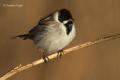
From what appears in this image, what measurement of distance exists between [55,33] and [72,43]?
0.45 meters

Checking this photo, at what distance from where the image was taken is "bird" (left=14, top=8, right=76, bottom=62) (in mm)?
2418

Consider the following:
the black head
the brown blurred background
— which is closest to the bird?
the black head

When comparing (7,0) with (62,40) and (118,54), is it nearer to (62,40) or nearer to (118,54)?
(62,40)

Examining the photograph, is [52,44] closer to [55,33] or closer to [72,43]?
[55,33]

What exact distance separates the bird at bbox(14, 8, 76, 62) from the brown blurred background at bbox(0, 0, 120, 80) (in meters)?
0.28

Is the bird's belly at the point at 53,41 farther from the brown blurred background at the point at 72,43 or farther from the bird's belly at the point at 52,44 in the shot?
the brown blurred background at the point at 72,43

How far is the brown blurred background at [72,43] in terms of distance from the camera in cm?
284

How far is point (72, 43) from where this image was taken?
2.89 metres

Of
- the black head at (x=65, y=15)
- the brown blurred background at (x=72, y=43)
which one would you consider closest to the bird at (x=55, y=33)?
the black head at (x=65, y=15)

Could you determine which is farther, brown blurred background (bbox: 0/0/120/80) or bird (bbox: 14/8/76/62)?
brown blurred background (bbox: 0/0/120/80)

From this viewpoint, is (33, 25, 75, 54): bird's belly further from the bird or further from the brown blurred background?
the brown blurred background

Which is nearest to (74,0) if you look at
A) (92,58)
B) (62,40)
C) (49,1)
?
(49,1)

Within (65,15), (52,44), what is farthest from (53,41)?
(65,15)

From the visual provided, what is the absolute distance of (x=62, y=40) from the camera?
2410mm
